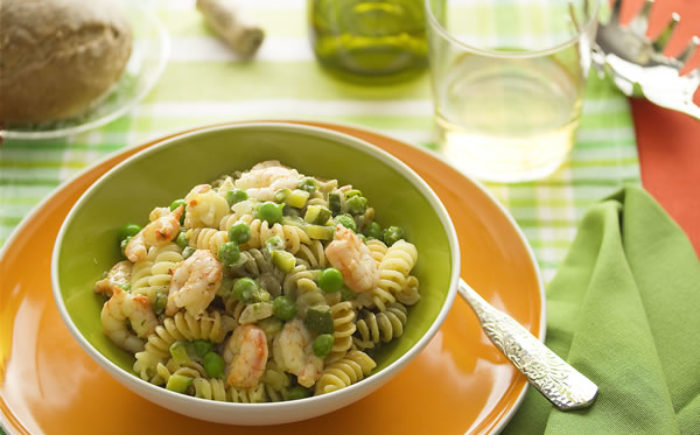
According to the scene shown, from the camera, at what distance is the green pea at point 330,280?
101 inches

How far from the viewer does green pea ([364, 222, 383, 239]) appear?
297 centimetres

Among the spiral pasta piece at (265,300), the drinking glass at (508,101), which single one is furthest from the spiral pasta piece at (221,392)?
the drinking glass at (508,101)

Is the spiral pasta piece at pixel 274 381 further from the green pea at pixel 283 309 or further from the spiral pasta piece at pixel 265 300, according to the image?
the green pea at pixel 283 309

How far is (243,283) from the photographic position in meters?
2.49

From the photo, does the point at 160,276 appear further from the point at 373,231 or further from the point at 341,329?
the point at 373,231

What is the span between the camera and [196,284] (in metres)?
2.49

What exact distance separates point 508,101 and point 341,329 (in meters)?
1.85

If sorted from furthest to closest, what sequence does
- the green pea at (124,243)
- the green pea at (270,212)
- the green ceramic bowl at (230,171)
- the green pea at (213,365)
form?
the green pea at (124,243)
the green pea at (270,212)
the green pea at (213,365)
the green ceramic bowl at (230,171)

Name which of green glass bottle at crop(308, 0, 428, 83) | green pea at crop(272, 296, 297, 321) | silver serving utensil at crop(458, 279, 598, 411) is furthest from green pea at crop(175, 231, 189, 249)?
green glass bottle at crop(308, 0, 428, 83)

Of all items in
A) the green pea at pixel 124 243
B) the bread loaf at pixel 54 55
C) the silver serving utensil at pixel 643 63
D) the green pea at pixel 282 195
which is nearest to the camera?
the green pea at pixel 282 195

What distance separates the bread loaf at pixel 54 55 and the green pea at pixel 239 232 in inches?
68.5

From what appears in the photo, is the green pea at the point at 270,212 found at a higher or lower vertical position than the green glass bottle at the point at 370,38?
higher

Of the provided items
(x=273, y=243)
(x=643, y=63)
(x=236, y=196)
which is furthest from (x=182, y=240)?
(x=643, y=63)

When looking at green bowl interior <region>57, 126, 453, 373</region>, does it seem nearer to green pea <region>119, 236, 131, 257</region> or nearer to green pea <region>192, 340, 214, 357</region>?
green pea <region>119, 236, 131, 257</region>
